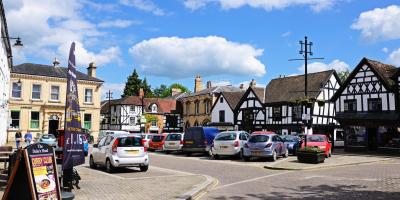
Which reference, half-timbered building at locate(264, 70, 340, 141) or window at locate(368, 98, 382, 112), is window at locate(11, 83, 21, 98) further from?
window at locate(368, 98, 382, 112)

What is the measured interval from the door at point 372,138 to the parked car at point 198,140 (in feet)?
43.2

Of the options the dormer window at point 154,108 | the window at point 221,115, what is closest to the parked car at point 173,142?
the window at point 221,115

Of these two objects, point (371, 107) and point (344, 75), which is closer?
point (371, 107)

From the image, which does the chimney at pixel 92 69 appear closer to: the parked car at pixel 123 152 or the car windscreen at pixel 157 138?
the car windscreen at pixel 157 138

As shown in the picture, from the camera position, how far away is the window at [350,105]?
3452 centimetres

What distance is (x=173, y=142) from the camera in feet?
99.5

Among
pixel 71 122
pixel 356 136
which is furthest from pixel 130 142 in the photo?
pixel 356 136

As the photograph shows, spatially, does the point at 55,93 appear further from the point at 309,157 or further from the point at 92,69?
the point at 309,157

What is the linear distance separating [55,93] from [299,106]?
89.6 feet

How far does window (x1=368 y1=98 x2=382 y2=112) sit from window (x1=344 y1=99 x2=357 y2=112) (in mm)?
1342

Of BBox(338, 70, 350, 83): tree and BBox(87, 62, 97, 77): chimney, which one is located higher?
BBox(338, 70, 350, 83): tree

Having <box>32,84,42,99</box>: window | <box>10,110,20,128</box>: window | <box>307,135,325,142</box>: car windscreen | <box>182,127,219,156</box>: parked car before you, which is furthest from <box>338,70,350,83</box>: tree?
<box>182,127,219,156</box>: parked car

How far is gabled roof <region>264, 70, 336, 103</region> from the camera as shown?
139ft

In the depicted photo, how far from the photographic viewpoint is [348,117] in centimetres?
Answer: 3341
